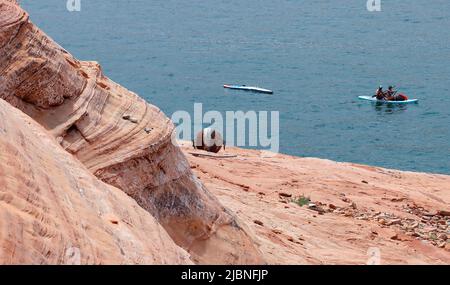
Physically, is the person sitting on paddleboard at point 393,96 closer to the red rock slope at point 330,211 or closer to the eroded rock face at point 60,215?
the red rock slope at point 330,211

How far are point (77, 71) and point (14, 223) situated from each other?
576 centimetres

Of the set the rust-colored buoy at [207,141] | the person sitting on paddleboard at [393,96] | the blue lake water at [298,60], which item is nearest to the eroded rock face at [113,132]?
the rust-colored buoy at [207,141]

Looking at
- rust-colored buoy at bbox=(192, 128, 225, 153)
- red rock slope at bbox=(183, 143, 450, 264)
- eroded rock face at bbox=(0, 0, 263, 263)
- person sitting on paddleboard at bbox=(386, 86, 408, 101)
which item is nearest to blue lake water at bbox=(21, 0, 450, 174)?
person sitting on paddleboard at bbox=(386, 86, 408, 101)

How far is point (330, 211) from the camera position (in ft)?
62.9

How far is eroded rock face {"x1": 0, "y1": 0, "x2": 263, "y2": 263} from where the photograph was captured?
11.8m

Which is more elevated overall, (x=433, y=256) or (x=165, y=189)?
(x=165, y=189)

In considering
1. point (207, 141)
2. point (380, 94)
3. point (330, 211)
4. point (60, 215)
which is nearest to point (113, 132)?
point (60, 215)

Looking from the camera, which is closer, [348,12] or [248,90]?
[248,90]

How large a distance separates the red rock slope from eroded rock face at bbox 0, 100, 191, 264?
4.47 m

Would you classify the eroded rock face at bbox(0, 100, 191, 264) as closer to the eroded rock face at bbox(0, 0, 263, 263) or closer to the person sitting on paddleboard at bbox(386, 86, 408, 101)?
the eroded rock face at bbox(0, 0, 263, 263)

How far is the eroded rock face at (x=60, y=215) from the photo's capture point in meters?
7.36

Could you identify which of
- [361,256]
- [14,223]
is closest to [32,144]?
[14,223]

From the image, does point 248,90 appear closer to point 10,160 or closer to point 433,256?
point 433,256

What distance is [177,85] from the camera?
54.0 metres
